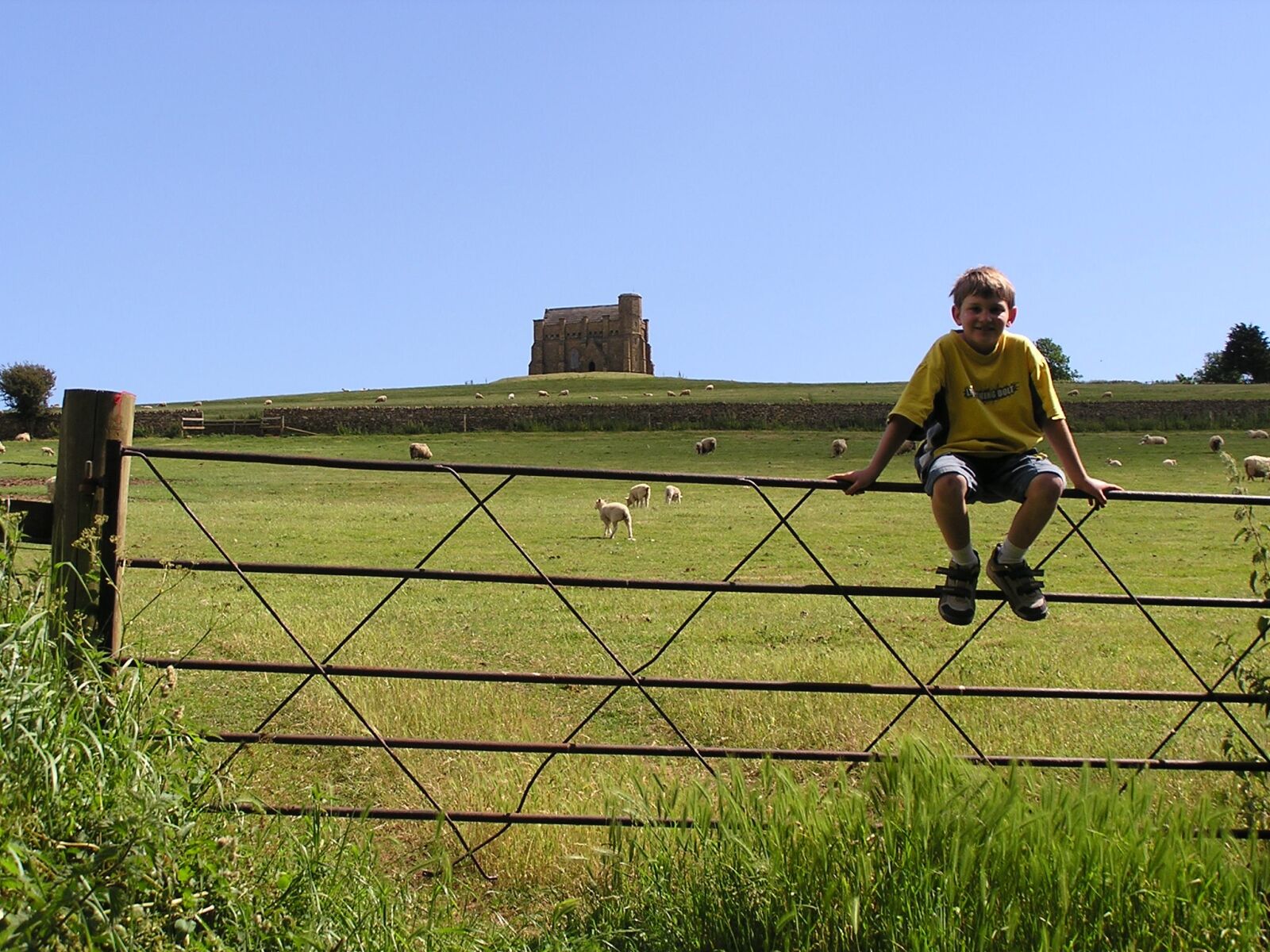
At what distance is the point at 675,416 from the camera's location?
204 feet

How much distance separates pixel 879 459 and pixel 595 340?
157059 millimetres

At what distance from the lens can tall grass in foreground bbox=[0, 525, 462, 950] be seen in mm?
2809

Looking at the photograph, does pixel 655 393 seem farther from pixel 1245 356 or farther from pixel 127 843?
pixel 127 843


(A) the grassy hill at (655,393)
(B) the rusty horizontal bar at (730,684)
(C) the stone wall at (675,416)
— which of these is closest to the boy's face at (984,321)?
(B) the rusty horizontal bar at (730,684)

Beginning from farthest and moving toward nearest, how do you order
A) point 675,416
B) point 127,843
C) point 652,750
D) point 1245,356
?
point 1245,356
point 675,416
point 652,750
point 127,843

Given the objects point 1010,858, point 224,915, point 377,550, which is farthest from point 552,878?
point 377,550

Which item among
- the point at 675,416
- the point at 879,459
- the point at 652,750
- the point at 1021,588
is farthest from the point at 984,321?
the point at 675,416

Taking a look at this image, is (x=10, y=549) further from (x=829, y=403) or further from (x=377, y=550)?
(x=829, y=403)

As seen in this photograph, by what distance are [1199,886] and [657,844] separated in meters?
1.82

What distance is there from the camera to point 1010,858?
359cm

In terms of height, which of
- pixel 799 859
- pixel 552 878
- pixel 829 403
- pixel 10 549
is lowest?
pixel 552 878

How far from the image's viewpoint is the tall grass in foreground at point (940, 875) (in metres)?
3.48

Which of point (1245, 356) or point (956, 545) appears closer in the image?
point (956, 545)

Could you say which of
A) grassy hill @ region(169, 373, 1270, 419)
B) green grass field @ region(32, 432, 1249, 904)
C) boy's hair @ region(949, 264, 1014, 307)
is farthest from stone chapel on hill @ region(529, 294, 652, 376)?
boy's hair @ region(949, 264, 1014, 307)
